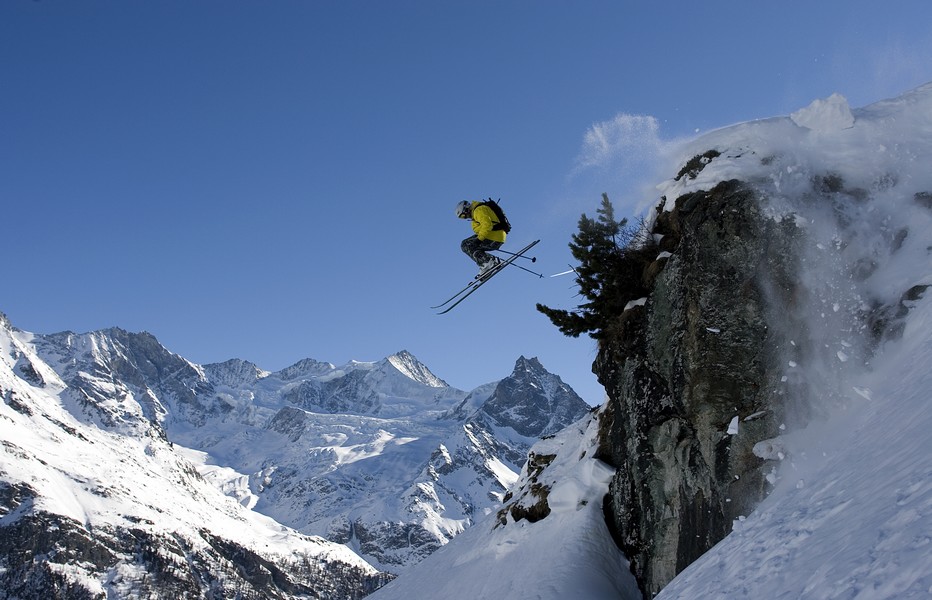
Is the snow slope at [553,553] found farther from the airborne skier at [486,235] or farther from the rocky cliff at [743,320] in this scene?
the airborne skier at [486,235]

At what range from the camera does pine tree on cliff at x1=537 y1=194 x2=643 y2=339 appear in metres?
19.7

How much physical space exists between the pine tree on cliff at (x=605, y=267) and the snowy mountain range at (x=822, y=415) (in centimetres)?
120

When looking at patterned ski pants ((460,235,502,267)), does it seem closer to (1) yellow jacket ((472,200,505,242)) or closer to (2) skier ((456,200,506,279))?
(2) skier ((456,200,506,279))

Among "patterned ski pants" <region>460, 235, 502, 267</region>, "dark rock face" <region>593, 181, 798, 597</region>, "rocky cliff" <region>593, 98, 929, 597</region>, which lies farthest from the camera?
"patterned ski pants" <region>460, 235, 502, 267</region>

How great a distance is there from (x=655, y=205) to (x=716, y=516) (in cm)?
929

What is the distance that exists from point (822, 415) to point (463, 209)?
1137cm

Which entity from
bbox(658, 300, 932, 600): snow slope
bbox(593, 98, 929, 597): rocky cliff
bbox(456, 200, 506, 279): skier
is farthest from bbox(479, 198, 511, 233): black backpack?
bbox(658, 300, 932, 600): snow slope

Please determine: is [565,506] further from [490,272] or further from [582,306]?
[490,272]

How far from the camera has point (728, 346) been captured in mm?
15680

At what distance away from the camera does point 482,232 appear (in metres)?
20.0

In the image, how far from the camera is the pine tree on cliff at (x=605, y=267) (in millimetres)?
19688

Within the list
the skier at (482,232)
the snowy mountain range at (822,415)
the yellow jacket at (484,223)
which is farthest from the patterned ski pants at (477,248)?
the snowy mountain range at (822,415)

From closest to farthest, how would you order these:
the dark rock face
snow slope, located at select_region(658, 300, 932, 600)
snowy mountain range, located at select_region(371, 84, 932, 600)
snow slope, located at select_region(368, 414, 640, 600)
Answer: snow slope, located at select_region(658, 300, 932, 600), snowy mountain range, located at select_region(371, 84, 932, 600), the dark rock face, snow slope, located at select_region(368, 414, 640, 600)

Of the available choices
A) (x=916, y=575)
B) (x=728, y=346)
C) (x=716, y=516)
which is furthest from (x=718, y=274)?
(x=916, y=575)
